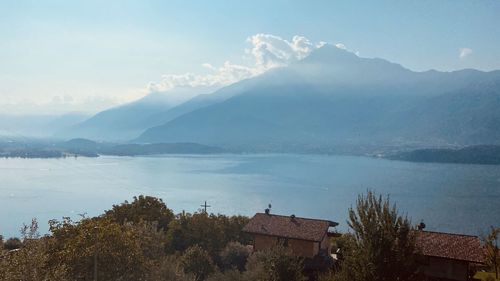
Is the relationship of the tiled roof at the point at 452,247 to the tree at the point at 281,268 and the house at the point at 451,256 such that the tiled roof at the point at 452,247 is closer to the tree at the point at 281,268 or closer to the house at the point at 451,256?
the house at the point at 451,256

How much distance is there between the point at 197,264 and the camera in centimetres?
3041

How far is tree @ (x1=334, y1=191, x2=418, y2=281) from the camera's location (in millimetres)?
15117

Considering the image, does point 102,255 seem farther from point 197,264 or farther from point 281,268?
point 197,264

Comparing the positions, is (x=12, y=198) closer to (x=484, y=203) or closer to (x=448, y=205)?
(x=448, y=205)

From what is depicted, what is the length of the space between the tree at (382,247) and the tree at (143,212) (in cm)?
Result: 2868

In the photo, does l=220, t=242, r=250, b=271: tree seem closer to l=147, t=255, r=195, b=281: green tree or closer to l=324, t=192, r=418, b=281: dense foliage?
l=147, t=255, r=195, b=281: green tree

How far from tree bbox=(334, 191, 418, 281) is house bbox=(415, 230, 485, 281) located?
17736 mm

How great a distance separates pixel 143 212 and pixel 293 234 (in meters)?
15.0

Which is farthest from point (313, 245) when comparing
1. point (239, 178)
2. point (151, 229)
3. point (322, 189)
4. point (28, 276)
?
point (239, 178)

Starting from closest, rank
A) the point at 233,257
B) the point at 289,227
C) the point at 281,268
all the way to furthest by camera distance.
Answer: the point at 281,268 < the point at 233,257 < the point at 289,227

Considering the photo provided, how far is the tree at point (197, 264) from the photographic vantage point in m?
30.3

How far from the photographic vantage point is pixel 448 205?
410 feet

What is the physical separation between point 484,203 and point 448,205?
12.1m

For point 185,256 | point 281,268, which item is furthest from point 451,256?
point 185,256
